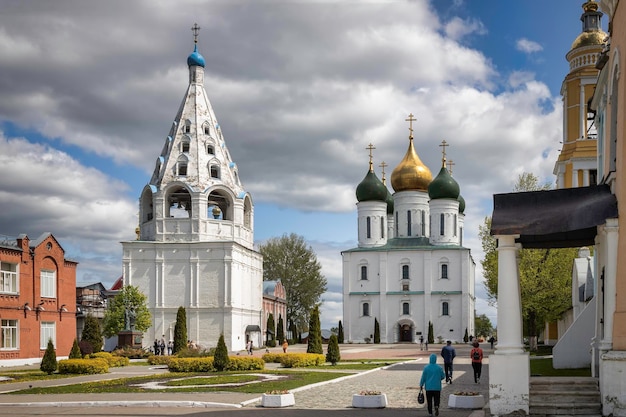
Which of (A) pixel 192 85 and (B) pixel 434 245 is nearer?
(A) pixel 192 85

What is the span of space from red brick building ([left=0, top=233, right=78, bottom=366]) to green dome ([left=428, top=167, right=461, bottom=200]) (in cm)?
3923

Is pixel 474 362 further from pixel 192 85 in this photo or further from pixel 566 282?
pixel 192 85

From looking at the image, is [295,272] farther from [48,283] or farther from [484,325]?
[484,325]

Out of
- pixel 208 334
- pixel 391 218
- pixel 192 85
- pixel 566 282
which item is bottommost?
pixel 208 334

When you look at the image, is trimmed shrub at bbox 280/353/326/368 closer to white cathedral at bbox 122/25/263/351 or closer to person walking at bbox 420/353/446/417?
person walking at bbox 420/353/446/417

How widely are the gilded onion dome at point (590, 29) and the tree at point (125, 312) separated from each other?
93.2ft

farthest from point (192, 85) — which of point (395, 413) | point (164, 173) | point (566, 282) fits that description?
point (395, 413)

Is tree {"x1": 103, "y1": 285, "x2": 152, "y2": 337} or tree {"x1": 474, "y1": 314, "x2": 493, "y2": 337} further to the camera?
tree {"x1": 474, "y1": 314, "x2": 493, "y2": 337}

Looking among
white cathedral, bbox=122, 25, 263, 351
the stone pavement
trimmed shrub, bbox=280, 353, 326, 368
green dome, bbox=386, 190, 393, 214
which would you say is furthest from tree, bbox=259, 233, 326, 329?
the stone pavement

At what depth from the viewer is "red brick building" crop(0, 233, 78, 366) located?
3716 centimetres

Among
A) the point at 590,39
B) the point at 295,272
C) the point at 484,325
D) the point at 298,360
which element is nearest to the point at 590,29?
the point at 590,39

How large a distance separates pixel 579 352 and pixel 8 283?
27048 millimetres

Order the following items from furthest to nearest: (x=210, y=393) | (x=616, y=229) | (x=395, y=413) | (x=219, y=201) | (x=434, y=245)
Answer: (x=434, y=245)
(x=219, y=201)
(x=210, y=393)
(x=395, y=413)
(x=616, y=229)

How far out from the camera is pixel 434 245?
74500 mm
